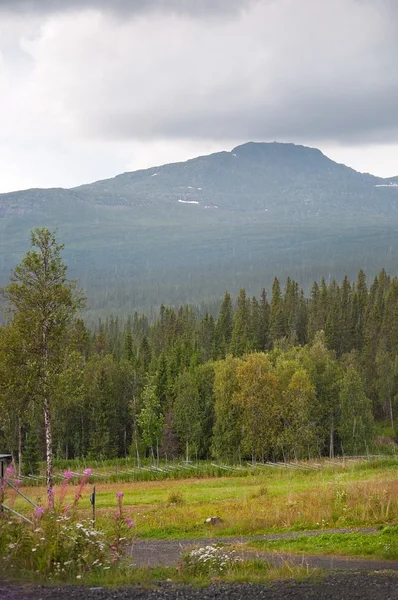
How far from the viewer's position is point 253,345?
114 metres

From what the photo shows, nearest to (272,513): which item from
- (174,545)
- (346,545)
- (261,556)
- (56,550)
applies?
(174,545)

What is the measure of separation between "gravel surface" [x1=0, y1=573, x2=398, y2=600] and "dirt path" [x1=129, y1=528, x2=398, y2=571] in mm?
1852

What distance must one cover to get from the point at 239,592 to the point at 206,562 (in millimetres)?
1927

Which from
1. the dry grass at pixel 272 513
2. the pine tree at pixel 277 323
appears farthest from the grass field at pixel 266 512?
the pine tree at pixel 277 323

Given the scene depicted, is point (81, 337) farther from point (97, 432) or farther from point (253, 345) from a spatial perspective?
point (253, 345)

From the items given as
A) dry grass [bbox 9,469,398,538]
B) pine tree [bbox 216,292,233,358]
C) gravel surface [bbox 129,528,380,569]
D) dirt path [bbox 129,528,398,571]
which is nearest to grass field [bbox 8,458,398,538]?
dry grass [bbox 9,469,398,538]

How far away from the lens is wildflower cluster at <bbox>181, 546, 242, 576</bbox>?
1543 cm

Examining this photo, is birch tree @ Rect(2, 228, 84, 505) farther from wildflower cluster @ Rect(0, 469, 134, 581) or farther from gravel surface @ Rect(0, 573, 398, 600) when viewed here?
gravel surface @ Rect(0, 573, 398, 600)

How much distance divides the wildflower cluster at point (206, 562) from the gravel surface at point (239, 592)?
110cm

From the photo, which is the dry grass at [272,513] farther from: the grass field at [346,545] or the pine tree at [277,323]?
the pine tree at [277,323]

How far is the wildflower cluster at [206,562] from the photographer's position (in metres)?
15.4

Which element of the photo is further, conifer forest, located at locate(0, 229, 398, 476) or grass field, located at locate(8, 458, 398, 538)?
conifer forest, located at locate(0, 229, 398, 476)

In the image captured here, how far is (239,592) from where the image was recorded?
13.9 metres

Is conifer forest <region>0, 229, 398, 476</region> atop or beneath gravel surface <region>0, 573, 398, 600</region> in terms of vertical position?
beneath
